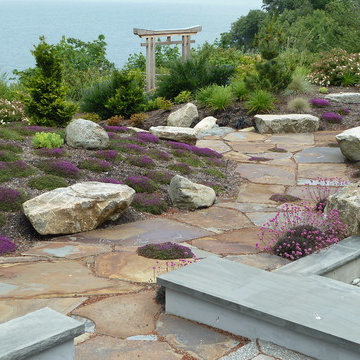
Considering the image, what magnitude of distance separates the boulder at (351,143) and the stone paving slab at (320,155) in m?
0.31

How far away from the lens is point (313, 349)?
3.95m

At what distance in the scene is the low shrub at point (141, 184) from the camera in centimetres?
880

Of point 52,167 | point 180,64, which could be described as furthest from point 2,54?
point 52,167

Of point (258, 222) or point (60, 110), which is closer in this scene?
point (258, 222)

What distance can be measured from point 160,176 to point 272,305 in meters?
5.28

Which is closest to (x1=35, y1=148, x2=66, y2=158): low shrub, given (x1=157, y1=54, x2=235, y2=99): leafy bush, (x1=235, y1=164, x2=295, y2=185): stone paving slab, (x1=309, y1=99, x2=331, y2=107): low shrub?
(x1=235, y1=164, x2=295, y2=185): stone paving slab

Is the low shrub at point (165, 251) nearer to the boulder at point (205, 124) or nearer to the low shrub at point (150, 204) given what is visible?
the low shrub at point (150, 204)

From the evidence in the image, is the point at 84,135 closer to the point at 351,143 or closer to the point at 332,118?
the point at 351,143

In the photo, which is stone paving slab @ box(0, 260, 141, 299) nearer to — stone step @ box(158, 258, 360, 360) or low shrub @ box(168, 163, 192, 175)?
stone step @ box(158, 258, 360, 360)

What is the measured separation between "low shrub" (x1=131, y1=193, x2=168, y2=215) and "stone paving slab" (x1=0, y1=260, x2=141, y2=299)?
236 cm

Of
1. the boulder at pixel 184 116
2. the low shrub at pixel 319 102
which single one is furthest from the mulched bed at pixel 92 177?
the low shrub at pixel 319 102

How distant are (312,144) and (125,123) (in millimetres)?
4875

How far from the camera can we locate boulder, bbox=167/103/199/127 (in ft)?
51.0

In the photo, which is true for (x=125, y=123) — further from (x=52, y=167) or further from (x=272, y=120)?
(x=52, y=167)
